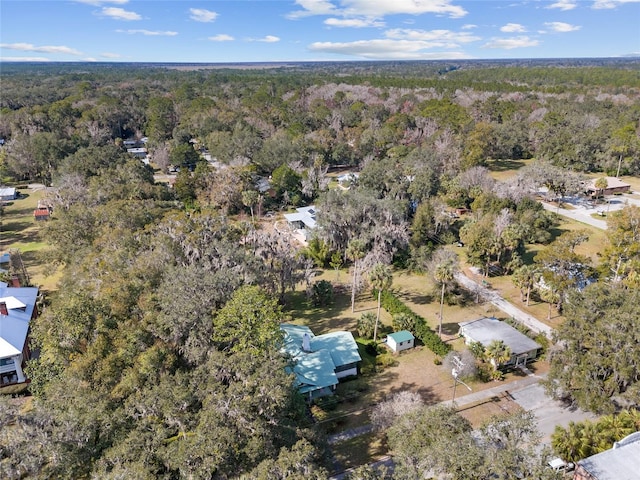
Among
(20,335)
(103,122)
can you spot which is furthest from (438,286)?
(103,122)

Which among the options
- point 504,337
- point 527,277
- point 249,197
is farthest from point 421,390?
point 249,197

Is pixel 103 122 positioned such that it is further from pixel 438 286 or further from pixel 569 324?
pixel 569 324

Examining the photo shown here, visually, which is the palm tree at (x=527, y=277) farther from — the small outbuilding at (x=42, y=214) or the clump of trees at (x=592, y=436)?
the small outbuilding at (x=42, y=214)

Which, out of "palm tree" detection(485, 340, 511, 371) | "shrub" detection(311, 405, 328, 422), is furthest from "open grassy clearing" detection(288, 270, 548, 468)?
"palm tree" detection(485, 340, 511, 371)

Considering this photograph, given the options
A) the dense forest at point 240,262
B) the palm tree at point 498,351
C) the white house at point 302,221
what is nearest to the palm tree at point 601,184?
the dense forest at point 240,262

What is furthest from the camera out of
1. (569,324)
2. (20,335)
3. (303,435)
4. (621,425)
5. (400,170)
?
(400,170)

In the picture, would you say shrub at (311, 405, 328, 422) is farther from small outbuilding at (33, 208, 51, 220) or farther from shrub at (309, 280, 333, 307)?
small outbuilding at (33, 208, 51, 220)
